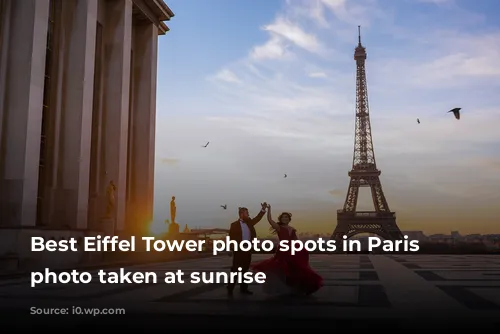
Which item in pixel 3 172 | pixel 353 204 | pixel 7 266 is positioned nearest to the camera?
pixel 7 266

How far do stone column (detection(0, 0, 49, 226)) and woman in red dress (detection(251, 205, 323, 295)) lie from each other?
49.0ft

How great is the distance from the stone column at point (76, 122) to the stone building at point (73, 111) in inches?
2.0

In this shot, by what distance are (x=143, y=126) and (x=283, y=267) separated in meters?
28.4

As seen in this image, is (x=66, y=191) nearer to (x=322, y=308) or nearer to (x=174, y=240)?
(x=174, y=240)

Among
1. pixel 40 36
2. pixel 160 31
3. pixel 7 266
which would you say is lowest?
pixel 7 266

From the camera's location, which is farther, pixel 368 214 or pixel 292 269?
pixel 368 214

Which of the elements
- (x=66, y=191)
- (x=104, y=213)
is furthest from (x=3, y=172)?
(x=104, y=213)

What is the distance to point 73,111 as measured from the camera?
26406mm

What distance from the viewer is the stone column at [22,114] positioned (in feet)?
70.7

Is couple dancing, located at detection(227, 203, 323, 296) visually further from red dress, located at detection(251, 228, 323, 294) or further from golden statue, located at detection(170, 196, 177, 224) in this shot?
golden statue, located at detection(170, 196, 177, 224)

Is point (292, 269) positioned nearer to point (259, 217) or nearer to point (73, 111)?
point (259, 217)

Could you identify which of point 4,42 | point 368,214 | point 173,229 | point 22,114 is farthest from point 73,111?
point 368,214

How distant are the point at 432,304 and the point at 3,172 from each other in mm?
18983

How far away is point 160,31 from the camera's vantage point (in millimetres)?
42719
